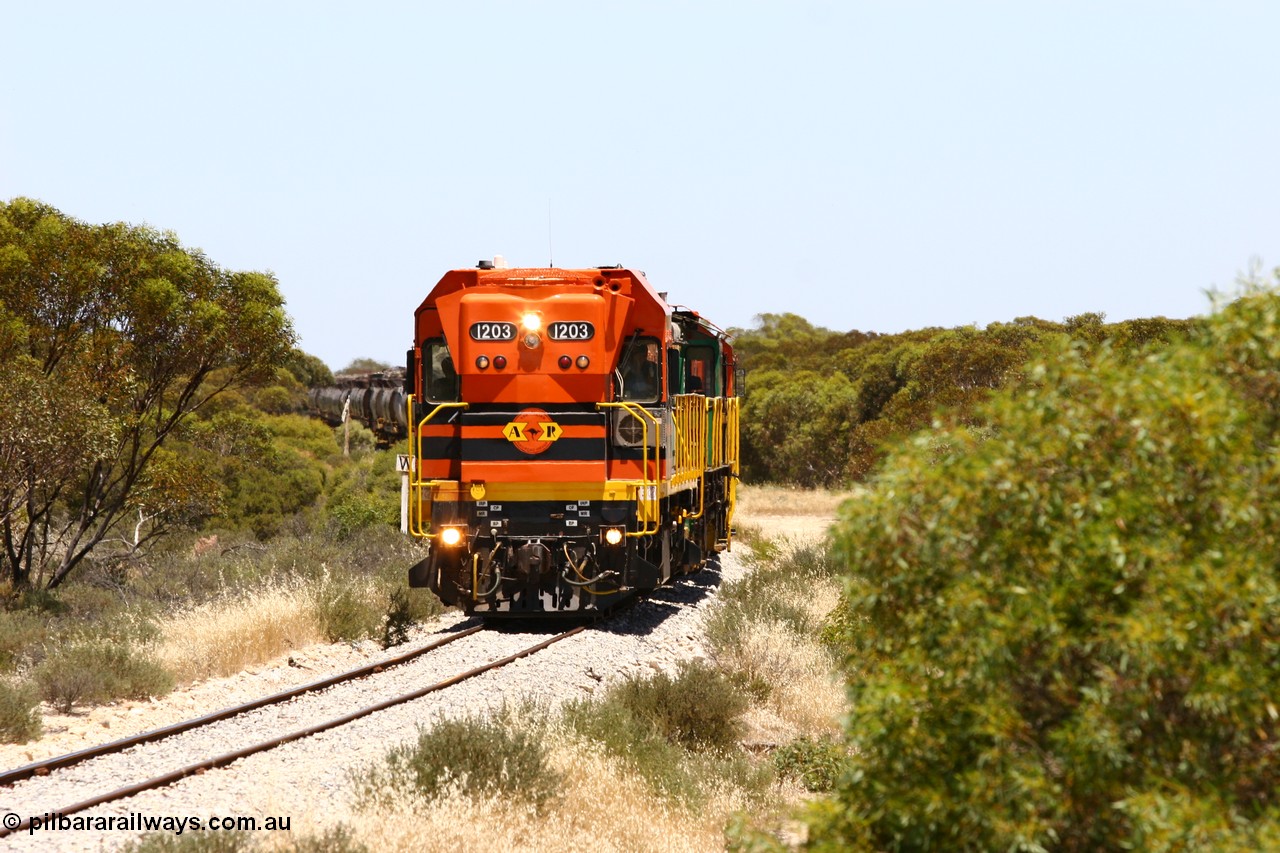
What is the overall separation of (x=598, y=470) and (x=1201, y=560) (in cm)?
1068

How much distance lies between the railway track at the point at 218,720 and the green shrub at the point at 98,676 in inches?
57.0

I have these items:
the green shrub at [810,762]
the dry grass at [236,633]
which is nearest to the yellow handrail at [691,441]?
the dry grass at [236,633]

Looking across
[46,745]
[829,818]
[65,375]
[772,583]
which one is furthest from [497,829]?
[65,375]

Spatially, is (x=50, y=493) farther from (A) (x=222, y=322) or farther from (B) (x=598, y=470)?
(B) (x=598, y=470)

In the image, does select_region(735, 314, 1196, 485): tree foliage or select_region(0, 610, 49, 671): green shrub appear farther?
select_region(735, 314, 1196, 485): tree foliage

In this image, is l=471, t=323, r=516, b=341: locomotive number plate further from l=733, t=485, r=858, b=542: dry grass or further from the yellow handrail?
l=733, t=485, r=858, b=542: dry grass

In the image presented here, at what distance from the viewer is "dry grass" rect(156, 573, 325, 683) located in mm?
13953

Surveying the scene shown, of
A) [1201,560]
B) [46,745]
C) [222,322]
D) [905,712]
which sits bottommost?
[46,745]

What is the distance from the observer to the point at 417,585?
15.2 meters

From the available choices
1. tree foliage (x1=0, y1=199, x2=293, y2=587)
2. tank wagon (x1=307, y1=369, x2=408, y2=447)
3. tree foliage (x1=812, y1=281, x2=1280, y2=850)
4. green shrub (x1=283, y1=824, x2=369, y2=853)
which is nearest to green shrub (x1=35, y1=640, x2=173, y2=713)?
green shrub (x1=283, y1=824, x2=369, y2=853)

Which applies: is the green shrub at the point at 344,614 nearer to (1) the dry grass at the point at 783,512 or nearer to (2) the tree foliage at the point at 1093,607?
(2) the tree foliage at the point at 1093,607

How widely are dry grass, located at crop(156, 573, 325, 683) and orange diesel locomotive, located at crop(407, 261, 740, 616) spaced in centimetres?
143

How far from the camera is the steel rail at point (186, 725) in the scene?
9.22m

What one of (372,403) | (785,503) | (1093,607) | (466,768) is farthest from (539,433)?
(372,403)
